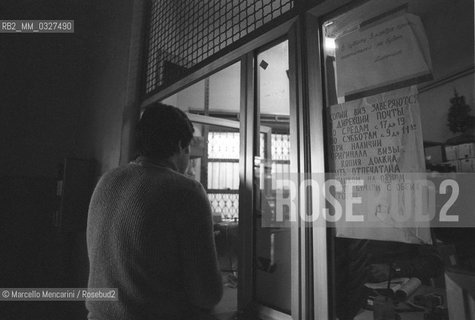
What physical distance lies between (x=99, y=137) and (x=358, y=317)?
7.06 feet

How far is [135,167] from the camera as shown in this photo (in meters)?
0.98

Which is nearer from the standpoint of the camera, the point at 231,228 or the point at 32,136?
the point at 231,228

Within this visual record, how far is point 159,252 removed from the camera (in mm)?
885

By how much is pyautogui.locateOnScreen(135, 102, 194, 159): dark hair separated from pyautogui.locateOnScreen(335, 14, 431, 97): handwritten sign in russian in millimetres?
541

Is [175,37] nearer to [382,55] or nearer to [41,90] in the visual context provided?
[382,55]

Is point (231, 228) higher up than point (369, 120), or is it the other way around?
point (369, 120)

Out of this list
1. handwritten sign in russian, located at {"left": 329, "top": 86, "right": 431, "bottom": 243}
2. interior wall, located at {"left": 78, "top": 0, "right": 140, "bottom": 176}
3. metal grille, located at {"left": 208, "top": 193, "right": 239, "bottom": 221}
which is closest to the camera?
handwritten sign in russian, located at {"left": 329, "top": 86, "right": 431, "bottom": 243}

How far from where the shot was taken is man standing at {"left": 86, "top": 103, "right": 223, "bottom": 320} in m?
0.88

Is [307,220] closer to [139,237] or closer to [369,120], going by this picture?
[369,120]

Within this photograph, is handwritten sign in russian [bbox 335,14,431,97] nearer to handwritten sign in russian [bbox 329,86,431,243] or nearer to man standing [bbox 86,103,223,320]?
handwritten sign in russian [bbox 329,86,431,243]

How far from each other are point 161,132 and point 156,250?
1.27ft

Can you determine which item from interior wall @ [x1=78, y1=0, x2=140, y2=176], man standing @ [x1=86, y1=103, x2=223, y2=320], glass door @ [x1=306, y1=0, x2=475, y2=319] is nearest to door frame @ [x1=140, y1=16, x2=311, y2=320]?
glass door @ [x1=306, y1=0, x2=475, y2=319]

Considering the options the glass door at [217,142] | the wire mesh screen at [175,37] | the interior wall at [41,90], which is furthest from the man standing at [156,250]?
the interior wall at [41,90]

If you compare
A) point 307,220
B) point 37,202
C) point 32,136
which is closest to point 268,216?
point 307,220
